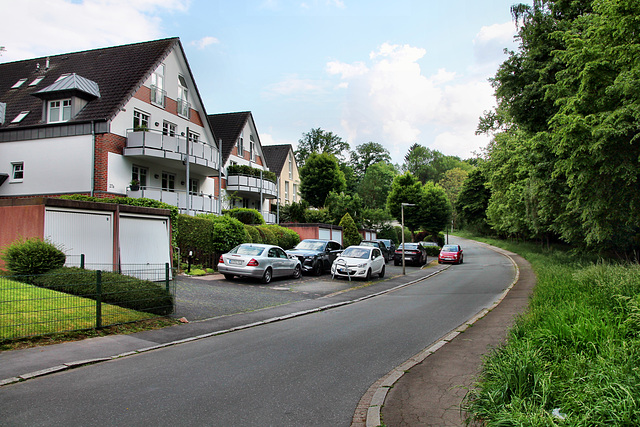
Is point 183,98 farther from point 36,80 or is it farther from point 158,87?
point 36,80

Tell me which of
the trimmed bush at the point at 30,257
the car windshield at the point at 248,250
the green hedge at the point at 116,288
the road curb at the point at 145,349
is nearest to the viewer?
the road curb at the point at 145,349

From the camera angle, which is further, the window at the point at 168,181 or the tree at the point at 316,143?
the tree at the point at 316,143

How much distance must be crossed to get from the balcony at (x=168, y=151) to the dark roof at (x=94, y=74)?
6.14 ft

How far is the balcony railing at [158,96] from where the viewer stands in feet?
91.0

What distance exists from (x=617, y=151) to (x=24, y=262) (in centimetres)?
1755

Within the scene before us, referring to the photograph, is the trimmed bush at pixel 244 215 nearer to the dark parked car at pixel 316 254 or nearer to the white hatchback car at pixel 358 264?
the dark parked car at pixel 316 254

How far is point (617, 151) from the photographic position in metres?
14.9

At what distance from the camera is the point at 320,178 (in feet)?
181

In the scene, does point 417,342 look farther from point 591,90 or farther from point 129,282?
point 591,90

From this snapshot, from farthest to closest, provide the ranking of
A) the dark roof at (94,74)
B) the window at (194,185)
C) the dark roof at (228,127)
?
1. the dark roof at (228,127)
2. the window at (194,185)
3. the dark roof at (94,74)

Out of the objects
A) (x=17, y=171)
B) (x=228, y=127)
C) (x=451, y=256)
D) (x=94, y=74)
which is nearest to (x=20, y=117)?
(x=17, y=171)

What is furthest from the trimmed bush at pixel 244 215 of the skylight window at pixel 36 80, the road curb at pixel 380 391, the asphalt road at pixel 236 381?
the road curb at pixel 380 391

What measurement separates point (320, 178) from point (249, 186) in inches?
732

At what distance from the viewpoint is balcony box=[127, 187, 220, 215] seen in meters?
25.2
